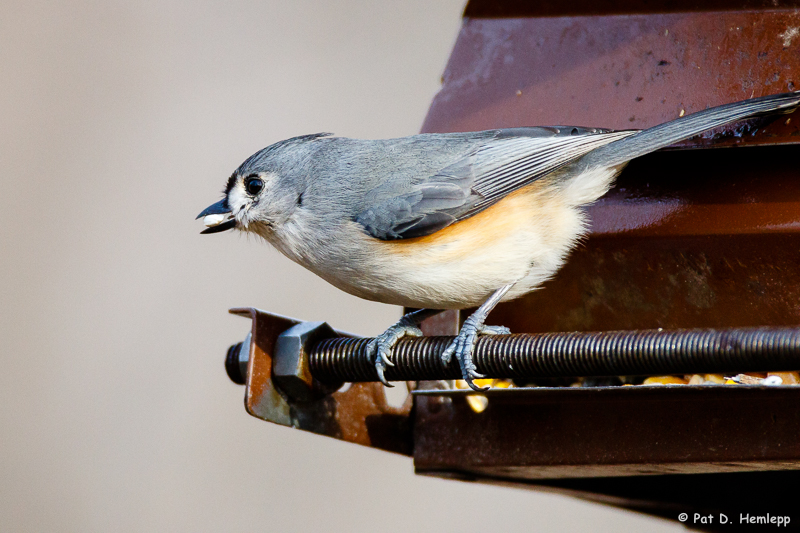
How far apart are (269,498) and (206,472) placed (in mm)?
380

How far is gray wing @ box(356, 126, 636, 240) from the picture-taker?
2.78 metres

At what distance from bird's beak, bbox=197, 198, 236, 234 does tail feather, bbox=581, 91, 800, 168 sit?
1.31m

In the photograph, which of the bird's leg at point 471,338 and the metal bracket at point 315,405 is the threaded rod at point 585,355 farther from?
the metal bracket at point 315,405

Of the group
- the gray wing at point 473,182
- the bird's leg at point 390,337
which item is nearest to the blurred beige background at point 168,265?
the bird's leg at point 390,337

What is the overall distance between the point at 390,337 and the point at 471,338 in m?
0.32

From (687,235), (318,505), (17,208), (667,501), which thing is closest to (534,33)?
(687,235)

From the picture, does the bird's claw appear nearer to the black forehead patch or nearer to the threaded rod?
the threaded rod

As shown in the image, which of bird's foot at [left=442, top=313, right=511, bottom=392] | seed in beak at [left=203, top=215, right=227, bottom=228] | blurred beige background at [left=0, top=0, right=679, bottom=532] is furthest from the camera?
blurred beige background at [left=0, top=0, right=679, bottom=532]

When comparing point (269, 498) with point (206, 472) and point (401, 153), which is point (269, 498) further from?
point (401, 153)


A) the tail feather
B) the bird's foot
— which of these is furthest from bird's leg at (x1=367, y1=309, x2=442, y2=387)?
the tail feather

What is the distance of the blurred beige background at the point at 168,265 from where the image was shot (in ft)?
16.1

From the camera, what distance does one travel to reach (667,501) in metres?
3.37

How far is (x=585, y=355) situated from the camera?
2.11 m

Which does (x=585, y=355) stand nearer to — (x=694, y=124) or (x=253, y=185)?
(x=694, y=124)
